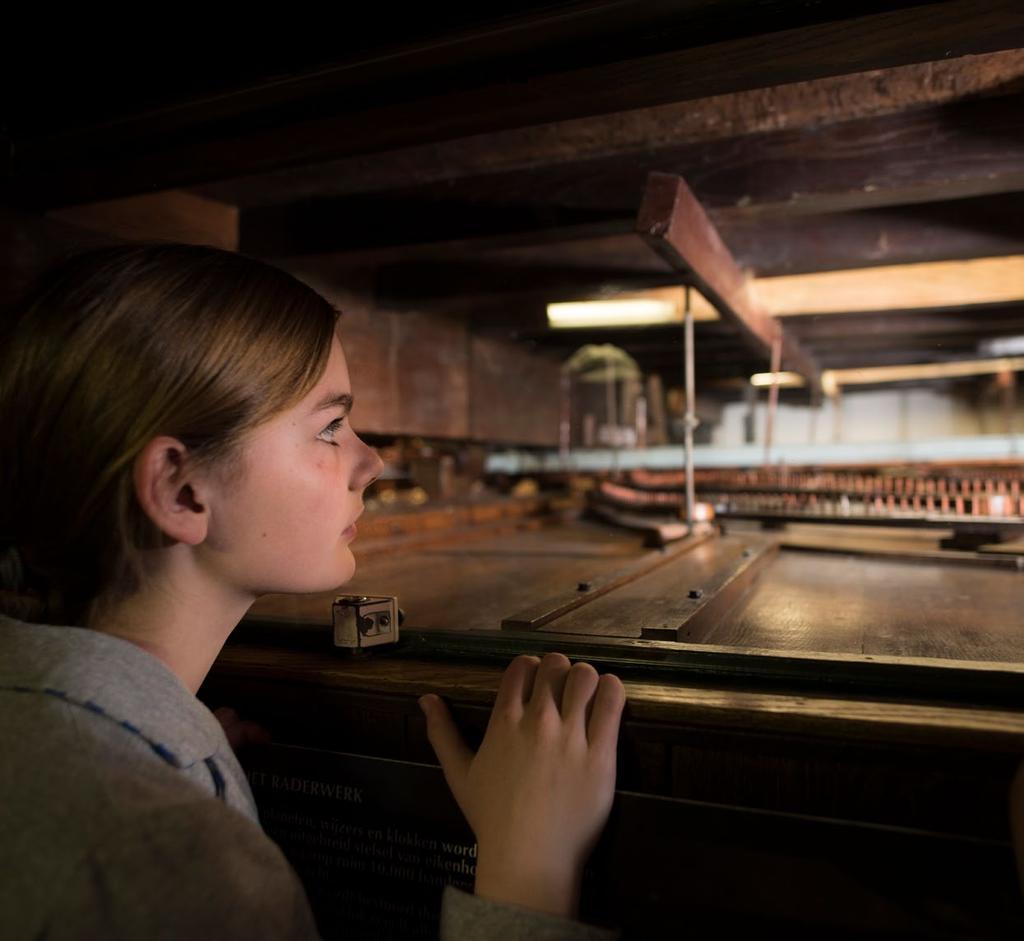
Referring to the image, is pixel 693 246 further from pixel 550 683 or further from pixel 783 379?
pixel 783 379

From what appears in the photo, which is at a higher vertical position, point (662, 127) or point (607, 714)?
point (662, 127)

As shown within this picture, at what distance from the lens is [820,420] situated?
29.3 feet

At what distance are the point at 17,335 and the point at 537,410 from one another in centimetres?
541

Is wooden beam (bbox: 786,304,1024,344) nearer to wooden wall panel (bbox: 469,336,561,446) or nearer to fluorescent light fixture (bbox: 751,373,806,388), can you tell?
fluorescent light fixture (bbox: 751,373,806,388)

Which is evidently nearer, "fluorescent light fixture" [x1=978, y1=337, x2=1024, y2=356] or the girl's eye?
the girl's eye

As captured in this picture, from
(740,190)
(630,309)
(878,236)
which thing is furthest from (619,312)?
(740,190)

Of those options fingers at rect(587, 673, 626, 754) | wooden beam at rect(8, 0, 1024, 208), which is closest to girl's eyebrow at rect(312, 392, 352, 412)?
fingers at rect(587, 673, 626, 754)

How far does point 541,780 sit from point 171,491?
2.47 feet

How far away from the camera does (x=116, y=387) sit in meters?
1.12

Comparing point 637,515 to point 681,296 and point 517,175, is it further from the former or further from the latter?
point 517,175

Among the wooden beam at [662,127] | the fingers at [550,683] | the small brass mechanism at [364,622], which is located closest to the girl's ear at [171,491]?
the small brass mechanism at [364,622]

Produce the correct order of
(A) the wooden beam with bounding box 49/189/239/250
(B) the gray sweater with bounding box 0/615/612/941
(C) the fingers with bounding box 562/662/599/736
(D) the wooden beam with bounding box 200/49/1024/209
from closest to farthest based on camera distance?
(B) the gray sweater with bounding box 0/615/612/941, (C) the fingers with bounding box 562/662/599/736, (D) the wooden beam with bounding box 200/49/1024/209, (A) the wooden beam with bounding box 49/189/239/250

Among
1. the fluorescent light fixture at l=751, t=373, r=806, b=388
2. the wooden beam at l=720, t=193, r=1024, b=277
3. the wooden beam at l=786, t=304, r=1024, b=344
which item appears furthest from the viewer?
the fluorescent light fixture at l=751, t=373, r=806, b=388

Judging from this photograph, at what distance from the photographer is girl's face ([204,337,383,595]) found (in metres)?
1.25
